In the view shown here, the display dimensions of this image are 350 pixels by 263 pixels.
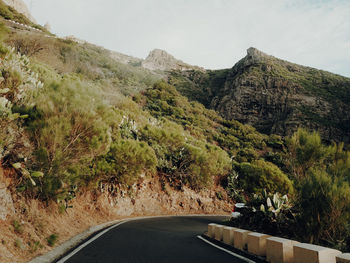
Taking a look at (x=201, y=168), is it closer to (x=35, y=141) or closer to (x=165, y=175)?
(x=165, y=175)

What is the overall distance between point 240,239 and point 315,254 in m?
3.28

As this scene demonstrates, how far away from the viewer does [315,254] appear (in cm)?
423

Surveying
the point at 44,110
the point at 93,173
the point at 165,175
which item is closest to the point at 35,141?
the point at 44,110

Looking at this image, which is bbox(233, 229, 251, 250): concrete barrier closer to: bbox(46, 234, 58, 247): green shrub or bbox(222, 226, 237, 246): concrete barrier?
bbox(222, 226, 237, 246): concrete barrier

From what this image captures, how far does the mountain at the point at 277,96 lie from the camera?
56806mm

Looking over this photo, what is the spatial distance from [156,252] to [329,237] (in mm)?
4652

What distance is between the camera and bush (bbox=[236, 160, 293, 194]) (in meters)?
25.8

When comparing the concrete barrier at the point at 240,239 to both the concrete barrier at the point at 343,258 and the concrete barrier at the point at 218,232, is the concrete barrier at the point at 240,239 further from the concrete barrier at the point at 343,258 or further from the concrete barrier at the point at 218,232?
the concrete barrier at the point at 343,258

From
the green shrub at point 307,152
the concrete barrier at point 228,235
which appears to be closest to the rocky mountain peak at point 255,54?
the green shrub at point 307,152

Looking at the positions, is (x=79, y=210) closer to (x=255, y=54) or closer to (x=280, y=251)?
(x=280, y=251)

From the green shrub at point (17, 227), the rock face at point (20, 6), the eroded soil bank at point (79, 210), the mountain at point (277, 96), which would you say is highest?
the rock face at point (20, 6)

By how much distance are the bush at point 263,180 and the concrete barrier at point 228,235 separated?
1789cm

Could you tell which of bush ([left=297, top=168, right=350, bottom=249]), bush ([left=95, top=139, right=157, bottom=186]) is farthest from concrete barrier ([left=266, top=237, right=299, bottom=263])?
bush ([left=95, top=139, right=157, bottom=186])

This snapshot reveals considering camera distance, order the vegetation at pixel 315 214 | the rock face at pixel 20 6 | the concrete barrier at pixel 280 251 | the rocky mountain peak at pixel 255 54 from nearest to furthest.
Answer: the concrete barrier at pixel 280 251
the vegetation at pixel 315 214
the rocky mountain peak at pixel 255 54
the rock face at pixel 20 6
